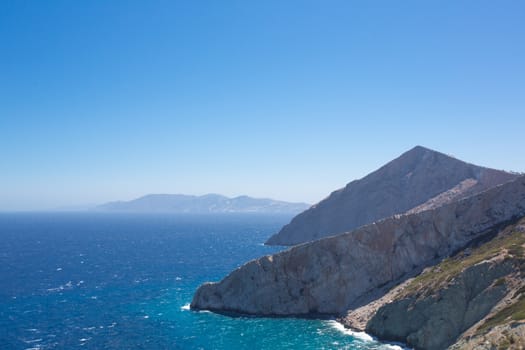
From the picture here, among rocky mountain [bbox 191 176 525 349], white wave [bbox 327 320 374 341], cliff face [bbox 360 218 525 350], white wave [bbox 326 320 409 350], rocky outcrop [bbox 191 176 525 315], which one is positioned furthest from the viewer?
rocky outcrop [bbox 191 176 525 315]

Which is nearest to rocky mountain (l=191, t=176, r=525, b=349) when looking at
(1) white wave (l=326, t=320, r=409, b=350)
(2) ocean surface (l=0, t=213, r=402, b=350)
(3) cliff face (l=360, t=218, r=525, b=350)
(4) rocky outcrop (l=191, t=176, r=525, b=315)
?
(4) rocky outcrop (l=191, t=176, r=525, b=315)

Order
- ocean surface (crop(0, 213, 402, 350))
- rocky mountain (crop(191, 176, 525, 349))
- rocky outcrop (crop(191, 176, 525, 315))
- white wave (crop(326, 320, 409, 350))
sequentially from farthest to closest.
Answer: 1. rocky outcrop (crop(191, 176, 525, 315))
2. rocky mountain (crop(191, 176, 525, 349))
3. ocean surface (crop(0, 213, 402, 350))
4. white wave (crop(326, 320, 409, 350))

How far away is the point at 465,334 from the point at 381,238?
4078 cm

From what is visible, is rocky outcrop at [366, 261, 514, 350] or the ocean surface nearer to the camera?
rocky outcrop at [366, 261, 514, 350]

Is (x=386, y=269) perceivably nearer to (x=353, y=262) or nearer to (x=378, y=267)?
(x=378, y=267)

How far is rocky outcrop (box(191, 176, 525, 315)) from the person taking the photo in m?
97.6

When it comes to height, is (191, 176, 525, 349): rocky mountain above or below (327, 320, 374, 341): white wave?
above

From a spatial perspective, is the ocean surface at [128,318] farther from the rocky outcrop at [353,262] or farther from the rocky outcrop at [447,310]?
the rocky outcrop at [353,262]

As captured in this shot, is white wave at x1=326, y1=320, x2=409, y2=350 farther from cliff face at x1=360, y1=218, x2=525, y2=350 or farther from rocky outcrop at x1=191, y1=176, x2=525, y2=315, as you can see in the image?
rocky outcrop at x1=191, y1=176, x2=525, y2=315

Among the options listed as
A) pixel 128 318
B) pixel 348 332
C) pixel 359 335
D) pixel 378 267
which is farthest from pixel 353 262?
pixel 128 318

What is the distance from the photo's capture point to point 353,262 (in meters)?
101

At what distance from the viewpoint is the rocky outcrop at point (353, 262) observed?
97625 mm

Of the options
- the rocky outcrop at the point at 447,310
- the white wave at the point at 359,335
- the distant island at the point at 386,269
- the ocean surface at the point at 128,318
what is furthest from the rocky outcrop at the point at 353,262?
the rocky outcrop at the point at 447,310

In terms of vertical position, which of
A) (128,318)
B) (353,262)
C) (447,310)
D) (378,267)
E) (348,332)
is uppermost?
(353,262)
